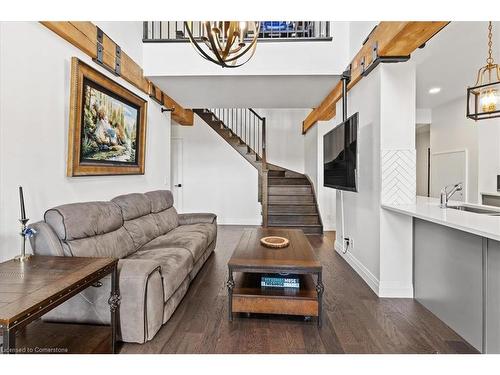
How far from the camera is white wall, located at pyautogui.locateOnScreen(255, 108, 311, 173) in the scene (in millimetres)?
7371


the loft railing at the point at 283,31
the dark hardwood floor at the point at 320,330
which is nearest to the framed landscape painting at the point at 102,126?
the loft railing at the point at 283,31

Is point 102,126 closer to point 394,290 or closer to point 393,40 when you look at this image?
point 393,40

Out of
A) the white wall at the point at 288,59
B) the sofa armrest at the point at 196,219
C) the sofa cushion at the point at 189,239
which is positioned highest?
the white wall at the point at 288,59

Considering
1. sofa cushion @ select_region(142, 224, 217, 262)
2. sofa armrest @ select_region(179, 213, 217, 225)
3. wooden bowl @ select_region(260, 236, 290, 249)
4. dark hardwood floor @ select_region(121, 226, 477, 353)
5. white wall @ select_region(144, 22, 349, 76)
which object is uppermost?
white wall @ select_region(144, 22, 349, 76)

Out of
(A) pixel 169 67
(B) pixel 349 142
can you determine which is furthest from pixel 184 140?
(B) pixel 349 142

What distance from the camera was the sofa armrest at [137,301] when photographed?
6.03 feet

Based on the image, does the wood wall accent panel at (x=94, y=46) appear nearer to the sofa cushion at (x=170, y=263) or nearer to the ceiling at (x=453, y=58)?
the sofa cushion at (x=170, y=263)

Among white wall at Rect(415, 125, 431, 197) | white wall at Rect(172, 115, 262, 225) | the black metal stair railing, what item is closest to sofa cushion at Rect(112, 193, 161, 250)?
white wall at Rect(172, 115, 262, 225)

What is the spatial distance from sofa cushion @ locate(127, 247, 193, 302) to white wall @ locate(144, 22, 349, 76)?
224 centimetres

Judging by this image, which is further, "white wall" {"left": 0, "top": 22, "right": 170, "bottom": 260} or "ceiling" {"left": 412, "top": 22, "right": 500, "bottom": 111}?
"ceiling" {"left": 412, "top": 22, "right": 500, "bottom": 111}

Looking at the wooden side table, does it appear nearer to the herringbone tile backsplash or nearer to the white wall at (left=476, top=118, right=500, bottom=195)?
the herringbone tile backsplash

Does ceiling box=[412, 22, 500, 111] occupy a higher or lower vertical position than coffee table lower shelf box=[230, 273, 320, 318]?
higher

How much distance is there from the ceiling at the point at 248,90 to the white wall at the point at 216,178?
201cm

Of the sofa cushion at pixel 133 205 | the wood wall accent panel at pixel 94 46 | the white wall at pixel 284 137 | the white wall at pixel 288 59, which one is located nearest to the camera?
the wood wall accent panel at pixel 94 46
